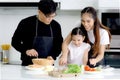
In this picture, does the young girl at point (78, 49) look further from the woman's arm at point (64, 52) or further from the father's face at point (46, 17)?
the father's face at point (46, 17)

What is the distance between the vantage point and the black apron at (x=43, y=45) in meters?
2.53

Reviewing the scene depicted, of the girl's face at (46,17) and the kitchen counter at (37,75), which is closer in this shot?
the kitchen counter at (37,75)

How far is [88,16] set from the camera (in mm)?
2328

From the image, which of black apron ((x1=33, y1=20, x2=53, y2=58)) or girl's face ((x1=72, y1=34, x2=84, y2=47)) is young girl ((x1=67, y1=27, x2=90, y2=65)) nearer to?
girl's face ((x1=72, y1=34, x2=84, y2=47))

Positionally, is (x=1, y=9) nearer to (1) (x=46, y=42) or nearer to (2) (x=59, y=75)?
(1) (x=46, y=42)

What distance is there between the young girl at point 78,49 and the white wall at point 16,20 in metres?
1.21

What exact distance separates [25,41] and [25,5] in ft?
2.69

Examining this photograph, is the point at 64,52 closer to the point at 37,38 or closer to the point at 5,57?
the point at 37,38

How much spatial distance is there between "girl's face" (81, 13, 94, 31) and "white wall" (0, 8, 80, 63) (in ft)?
4.03

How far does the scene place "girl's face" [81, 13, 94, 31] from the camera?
2.30 metres

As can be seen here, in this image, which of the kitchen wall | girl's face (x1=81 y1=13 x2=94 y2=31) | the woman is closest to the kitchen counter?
the woman

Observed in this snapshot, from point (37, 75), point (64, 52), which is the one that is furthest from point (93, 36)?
point (37, 75)

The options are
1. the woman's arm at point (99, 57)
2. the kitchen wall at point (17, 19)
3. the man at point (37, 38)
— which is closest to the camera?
the woman's arm at point (99, 57)

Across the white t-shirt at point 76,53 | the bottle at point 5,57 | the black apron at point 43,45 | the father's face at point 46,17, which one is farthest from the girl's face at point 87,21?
the bottle at point 5,57
